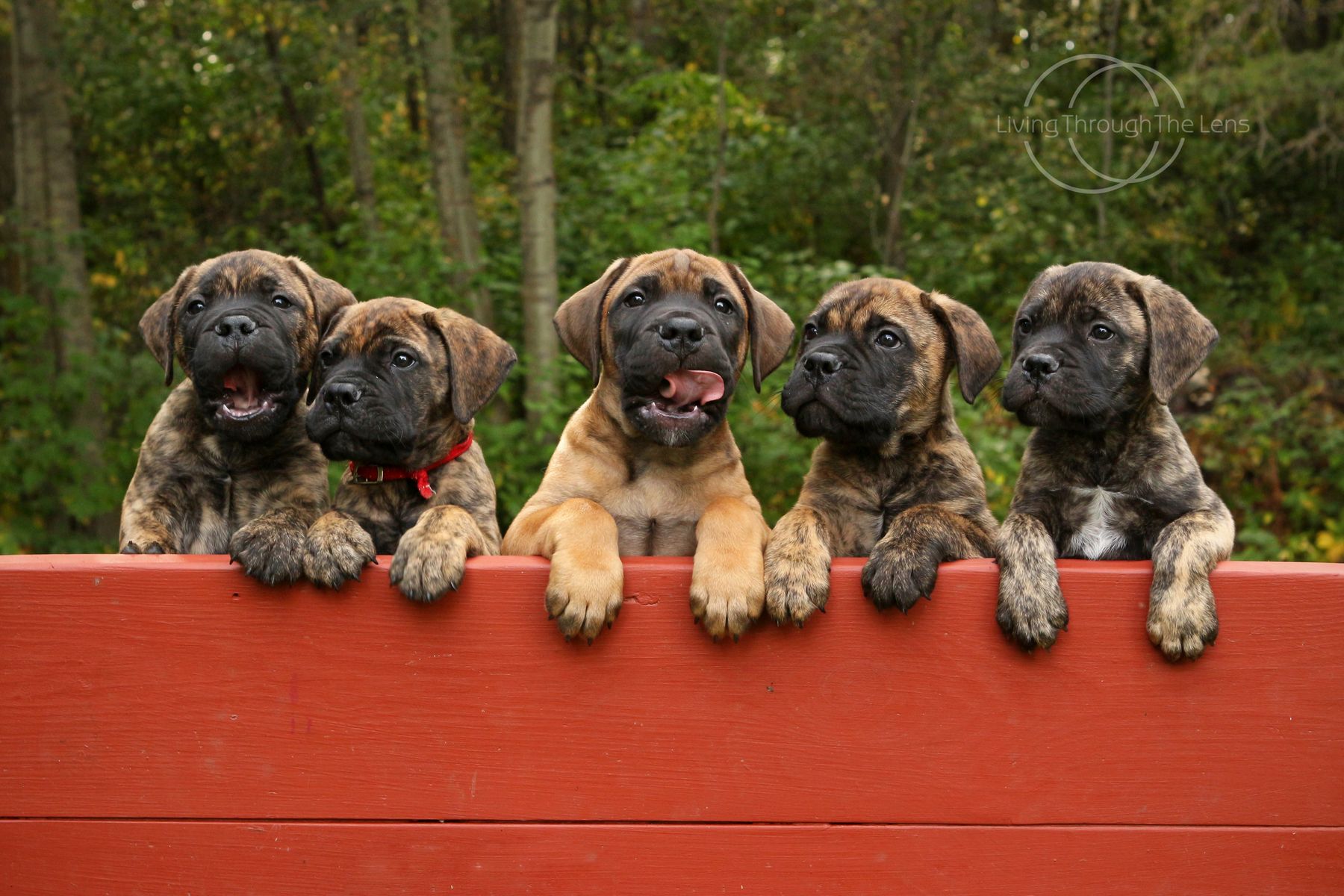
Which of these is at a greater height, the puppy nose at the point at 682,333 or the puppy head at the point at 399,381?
the puppy nose at the point at 682,333

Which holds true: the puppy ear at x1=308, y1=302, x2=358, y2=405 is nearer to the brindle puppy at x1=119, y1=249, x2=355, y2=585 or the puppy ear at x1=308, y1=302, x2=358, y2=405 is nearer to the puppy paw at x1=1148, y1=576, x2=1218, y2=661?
the brindle puppy at x1=119, y1=249, x2=355, y2=585

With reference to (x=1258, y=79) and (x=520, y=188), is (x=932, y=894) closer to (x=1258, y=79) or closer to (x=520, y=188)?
(x=520, y=188)

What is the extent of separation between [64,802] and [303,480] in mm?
1350

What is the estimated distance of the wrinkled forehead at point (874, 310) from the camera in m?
3.96

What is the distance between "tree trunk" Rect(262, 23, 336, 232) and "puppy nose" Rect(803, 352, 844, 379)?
30.2 ft

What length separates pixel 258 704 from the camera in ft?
9.27

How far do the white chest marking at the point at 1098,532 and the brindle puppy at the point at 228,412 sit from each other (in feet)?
7.92

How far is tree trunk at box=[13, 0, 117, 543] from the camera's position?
Answer: 9211 millimetres

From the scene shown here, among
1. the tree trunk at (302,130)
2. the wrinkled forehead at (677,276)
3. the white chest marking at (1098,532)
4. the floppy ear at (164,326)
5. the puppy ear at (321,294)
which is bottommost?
the white chest marking at (1098,532)

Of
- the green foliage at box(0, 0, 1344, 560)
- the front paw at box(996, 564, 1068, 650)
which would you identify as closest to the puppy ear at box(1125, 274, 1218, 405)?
the front paw at box(996, 564, 1068, 650)

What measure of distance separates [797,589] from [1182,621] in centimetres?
90

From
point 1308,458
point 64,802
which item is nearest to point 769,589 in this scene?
point 64,802

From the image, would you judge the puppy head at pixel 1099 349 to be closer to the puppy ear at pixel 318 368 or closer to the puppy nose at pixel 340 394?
the puppy nose at pixel 340 394

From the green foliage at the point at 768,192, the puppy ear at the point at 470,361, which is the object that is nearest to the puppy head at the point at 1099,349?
the puppy ear at the point at 470,361
